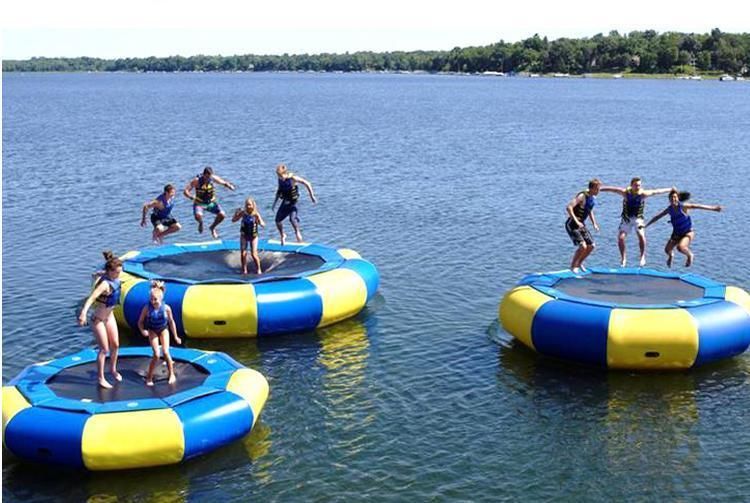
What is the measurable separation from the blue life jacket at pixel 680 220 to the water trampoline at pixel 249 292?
594cm

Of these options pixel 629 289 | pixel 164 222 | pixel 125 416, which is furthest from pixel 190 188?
pixel 629 289

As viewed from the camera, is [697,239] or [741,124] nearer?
[697,239]

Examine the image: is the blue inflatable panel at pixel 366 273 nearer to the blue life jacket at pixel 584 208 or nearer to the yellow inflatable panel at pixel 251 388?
the blue life jacket at pixel 584 208

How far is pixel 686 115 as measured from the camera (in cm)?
7688

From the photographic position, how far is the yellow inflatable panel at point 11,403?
447 inches

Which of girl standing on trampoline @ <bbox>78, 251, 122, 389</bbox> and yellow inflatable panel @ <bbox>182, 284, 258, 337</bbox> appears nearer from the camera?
girl standing on trampoline @ <bbox>78, 251, 122, 389</bbox>

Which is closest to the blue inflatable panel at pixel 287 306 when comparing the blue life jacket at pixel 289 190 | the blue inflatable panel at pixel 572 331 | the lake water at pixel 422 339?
the lake water at pixel 422 339

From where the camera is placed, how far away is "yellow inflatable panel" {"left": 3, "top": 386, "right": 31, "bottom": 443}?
37.2ft

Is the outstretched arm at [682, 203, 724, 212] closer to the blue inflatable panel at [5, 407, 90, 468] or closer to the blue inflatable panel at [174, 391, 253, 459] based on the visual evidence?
the blue inflatable panel at [174, 391, 253, 459]

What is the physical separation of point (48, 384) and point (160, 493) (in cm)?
258

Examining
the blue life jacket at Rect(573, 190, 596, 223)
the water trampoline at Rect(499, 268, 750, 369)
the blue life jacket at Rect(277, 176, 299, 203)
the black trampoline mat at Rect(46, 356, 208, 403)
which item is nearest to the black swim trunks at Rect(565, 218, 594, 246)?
the blue life jacket at Rect(573, 190, 596, 223)

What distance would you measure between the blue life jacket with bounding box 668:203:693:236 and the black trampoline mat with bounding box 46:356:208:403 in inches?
379

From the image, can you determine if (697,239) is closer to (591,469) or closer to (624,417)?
(624,417)

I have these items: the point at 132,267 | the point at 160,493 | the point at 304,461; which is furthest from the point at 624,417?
the point at 132,267
